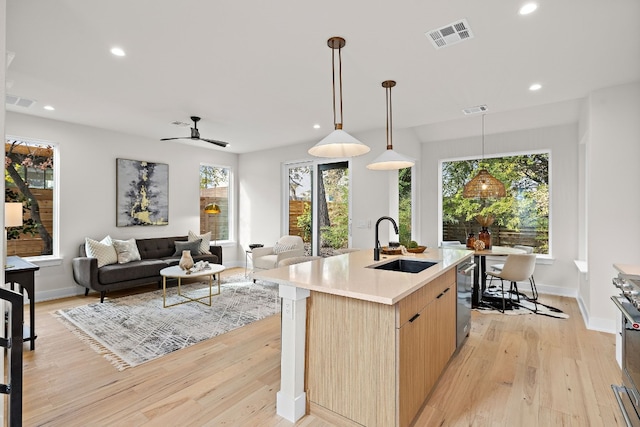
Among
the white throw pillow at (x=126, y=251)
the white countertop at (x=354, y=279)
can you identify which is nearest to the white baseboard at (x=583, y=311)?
the white countertop at (x=354, y=279)

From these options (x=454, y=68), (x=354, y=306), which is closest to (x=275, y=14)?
(x=454, y=68)

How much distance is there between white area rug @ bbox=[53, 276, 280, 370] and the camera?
3.06 metres

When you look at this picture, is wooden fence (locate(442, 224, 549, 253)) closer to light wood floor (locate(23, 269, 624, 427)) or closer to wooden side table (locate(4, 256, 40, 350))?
light wood floor (locate(23, 269, 624, 427))

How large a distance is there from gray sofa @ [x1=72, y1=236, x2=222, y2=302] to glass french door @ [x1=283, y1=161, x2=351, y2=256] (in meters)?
2.05

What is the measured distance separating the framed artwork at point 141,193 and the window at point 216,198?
853 millimetres

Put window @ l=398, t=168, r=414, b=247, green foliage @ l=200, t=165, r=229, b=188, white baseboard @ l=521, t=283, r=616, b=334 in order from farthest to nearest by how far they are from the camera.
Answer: green foliage @ l=200, t=165, r=229, b=188 < window @ l=398, t=168, r=414, b=247 < white baseboard @ l=521, t=283, r=616, b=334

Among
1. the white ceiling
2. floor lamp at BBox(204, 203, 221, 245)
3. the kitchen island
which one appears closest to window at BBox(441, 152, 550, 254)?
the white ceiling

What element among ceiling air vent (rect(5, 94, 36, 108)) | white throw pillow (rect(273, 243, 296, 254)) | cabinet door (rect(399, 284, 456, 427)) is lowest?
cabinet door (rect(399, 284, 456, 427))

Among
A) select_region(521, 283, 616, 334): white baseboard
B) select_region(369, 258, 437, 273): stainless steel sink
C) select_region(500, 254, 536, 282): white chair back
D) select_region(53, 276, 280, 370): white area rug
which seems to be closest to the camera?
select_region(369, 258, 437, 273): stainless steel sink

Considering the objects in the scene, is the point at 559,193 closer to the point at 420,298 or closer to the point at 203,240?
the point at 420,298

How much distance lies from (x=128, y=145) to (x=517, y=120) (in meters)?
6.39

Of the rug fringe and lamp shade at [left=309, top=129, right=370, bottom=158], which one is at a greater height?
lamp shade at [left=309, top=129, right=370, bottom=158]

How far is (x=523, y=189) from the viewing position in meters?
5.36

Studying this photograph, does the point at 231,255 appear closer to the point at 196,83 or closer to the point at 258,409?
the point at 196,83
